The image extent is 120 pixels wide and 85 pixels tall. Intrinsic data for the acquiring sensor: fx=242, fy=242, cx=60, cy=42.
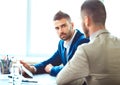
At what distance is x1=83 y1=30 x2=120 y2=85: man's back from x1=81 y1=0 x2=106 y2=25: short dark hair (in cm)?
15

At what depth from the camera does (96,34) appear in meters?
1.60

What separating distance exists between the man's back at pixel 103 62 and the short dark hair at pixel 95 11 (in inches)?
5.8

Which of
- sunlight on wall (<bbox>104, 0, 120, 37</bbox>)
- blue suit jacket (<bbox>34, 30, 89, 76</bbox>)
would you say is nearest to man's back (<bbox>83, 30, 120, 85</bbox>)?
blue suit jacket (<bbox>34, 30, 89, 76</bbox>)

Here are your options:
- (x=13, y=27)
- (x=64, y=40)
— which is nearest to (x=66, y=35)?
(x=64, y=40)

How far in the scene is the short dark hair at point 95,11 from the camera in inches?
63.8

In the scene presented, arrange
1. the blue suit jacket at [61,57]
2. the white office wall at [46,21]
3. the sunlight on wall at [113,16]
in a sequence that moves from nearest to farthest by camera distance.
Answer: the blue suit jacket at [61,57] < the sunlight on wall at [113,16] < the white office wall at [46,21]

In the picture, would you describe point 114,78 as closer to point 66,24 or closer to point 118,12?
point 66,24

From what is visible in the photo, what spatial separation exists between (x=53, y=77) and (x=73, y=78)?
71 centimetres

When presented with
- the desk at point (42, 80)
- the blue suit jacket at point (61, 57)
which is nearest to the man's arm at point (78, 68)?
the desk at point (42, 80)

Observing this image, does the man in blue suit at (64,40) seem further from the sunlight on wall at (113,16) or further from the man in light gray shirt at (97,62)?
the sunlight on wall at (113,16)

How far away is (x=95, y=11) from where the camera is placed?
64.2 inches

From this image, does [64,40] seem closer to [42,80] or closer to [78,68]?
[42,80]

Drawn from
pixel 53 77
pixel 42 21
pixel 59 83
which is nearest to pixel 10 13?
pixel 42 21

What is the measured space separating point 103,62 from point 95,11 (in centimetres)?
35
